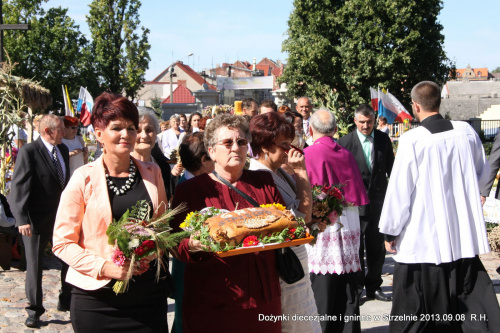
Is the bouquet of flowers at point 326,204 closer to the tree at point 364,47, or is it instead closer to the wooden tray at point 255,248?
the wooden tray at point 255,248

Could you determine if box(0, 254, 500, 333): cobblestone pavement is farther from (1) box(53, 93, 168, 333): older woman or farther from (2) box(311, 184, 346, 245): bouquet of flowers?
(1) box(53, 93, 168, 333): older woman

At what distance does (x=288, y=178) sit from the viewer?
4727mm

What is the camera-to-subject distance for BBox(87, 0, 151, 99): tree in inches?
1990

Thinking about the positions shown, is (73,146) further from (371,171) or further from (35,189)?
(371,171)

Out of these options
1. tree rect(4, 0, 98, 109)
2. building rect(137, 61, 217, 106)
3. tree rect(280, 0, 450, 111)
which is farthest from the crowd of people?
building rect(137, 61, 217, 106)

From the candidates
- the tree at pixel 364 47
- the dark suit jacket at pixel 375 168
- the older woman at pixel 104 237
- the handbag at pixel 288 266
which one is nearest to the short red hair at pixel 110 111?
the older woman at pixel 104 237

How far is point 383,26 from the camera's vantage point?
3488 centimetres

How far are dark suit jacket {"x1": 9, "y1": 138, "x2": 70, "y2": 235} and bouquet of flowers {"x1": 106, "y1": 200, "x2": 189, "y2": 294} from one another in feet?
11.3

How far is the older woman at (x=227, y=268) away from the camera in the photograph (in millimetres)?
3701

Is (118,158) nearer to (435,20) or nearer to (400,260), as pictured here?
(400,260)

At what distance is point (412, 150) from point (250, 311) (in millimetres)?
2322

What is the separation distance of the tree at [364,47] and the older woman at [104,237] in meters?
31.0

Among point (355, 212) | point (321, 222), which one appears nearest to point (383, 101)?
point (355, 212)

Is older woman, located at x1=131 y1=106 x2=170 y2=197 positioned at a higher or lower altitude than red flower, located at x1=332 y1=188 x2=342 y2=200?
higher
